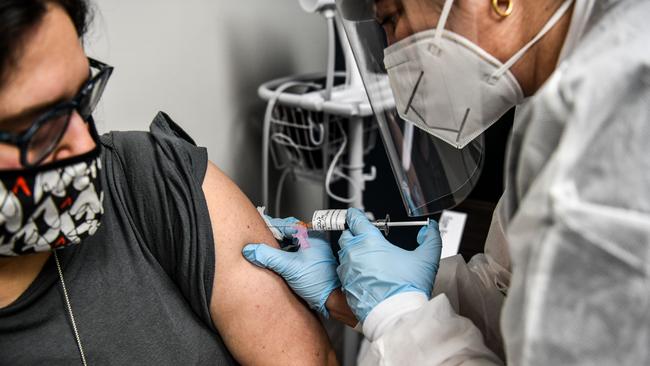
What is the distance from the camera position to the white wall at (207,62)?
4.61 feet

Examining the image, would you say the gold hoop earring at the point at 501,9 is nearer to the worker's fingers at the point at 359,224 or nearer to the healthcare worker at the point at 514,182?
the healthcare worker at the point at 514,182

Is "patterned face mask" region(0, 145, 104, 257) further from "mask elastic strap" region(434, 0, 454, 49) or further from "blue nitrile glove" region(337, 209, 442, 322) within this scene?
"mask elastic strap" region(434, 0, 454, 49)

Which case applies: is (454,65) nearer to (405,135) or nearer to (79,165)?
(405,135)

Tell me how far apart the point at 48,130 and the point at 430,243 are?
781mm

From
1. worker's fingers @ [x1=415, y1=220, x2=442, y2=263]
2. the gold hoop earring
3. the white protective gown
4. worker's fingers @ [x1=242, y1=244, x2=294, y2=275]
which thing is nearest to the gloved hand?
worker's fingers @ [x1=242, y1=244, x2=294, y2=275]

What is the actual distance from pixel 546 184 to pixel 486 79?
1.20 feet

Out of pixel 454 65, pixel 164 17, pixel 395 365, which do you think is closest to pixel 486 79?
pixel 454 65

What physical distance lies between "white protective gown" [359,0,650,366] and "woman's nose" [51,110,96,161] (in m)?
0.65

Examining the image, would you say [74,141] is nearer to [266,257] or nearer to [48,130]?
[48,130]

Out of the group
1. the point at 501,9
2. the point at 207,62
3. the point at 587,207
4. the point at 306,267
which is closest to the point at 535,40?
the point at 501,9

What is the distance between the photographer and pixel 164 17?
1.52m

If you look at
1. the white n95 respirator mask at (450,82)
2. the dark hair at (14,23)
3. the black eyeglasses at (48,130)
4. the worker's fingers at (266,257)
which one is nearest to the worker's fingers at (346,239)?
the worker's fingers at (266,257)

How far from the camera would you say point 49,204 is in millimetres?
792

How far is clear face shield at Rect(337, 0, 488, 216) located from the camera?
3.12 ft
